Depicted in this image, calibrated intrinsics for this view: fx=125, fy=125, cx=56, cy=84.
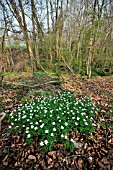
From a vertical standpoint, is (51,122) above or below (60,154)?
above

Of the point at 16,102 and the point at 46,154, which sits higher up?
the point at 16,102

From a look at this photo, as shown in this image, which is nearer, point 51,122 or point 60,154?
point 60,154

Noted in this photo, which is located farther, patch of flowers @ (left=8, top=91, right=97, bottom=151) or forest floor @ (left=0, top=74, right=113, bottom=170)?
patch of flowers @ (left=8, top=91, right=97, bottom=151)

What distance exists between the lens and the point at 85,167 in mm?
2252

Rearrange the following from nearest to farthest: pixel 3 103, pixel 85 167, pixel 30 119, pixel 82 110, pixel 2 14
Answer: pixel 85 167
pixel 30 119
pixel 82 110
pixel 3 103
pixel 2 14

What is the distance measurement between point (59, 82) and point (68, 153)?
4.11 m

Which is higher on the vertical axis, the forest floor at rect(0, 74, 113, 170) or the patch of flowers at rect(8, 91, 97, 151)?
the patch of flowers at rect(8, 91, 97, 151)

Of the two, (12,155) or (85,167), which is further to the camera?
(12,155)

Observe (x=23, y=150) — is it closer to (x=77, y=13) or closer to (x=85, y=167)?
(x=85, y=167)

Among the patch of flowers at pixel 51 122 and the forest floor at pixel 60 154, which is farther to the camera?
the patch of flowers at pixel 51 122

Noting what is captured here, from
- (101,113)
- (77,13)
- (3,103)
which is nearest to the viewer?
(101,113)

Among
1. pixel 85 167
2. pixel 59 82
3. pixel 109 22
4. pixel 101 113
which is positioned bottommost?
pixel 85 167

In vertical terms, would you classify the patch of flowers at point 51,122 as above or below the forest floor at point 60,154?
above

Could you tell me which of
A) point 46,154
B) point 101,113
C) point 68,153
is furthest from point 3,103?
point 101,113
